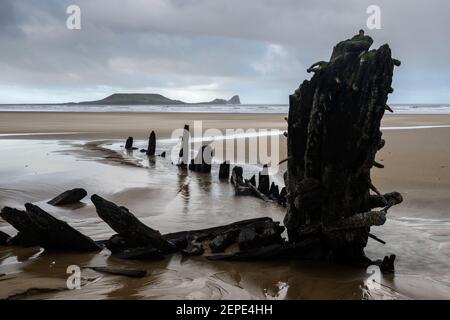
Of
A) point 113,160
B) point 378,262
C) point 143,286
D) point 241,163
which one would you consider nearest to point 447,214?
point 378,262

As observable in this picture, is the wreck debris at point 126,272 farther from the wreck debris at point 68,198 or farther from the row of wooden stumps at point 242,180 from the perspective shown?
the wreck debris at point 68,198

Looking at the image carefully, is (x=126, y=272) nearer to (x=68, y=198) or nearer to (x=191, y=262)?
(x=191, y=262)

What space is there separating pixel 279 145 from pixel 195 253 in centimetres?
1860

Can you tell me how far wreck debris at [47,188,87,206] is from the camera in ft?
34.2

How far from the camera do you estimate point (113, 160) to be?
1830cm

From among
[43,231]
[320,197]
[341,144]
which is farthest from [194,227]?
[341,144]

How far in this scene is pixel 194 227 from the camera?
883 centimetres

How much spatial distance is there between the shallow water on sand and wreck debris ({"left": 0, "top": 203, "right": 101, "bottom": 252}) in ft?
0.52

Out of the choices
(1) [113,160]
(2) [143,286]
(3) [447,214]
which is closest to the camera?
(2) [143,286]

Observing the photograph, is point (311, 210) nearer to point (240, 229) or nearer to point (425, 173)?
point (240, 229)

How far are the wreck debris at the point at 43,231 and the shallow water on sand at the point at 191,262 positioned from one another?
0.52 ft

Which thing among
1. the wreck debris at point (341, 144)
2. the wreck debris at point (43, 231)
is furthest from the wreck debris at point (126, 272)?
the wreck debris at point (341, 144)

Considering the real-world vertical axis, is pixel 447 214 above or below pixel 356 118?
below

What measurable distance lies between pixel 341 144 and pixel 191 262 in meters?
2.77
